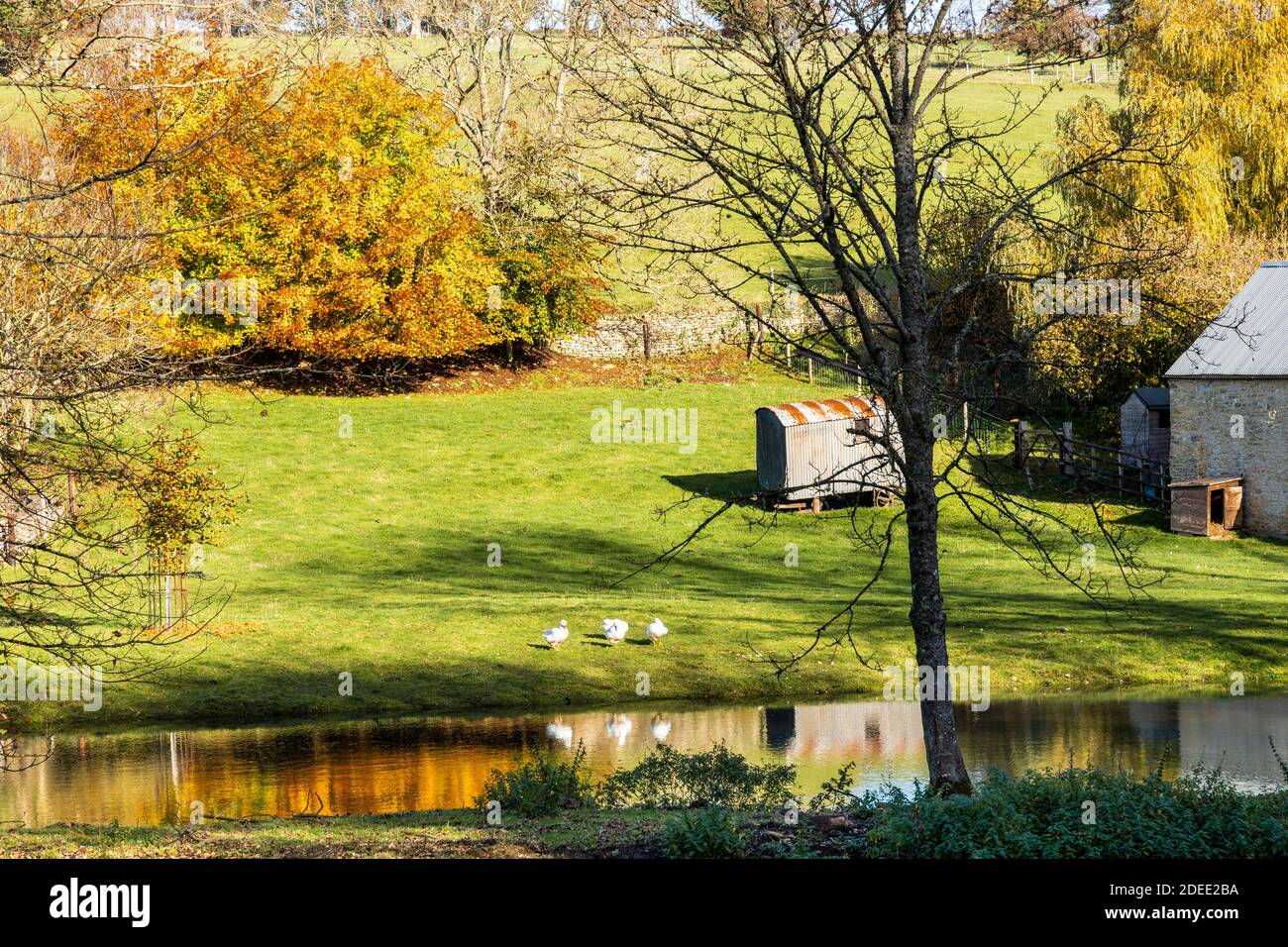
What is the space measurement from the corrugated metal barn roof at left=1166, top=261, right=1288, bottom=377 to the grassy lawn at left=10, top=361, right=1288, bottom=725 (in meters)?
4.76

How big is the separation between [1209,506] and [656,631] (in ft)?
66.1

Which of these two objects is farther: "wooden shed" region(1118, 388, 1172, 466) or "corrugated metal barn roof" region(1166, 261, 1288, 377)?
"wooden shed" region(1118, 388, 1172, 466)

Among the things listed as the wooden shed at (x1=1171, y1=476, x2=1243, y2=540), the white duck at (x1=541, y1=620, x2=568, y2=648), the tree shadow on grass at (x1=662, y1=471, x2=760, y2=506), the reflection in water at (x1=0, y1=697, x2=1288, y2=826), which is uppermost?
the tree shadow on grass at (x1=662, y1=471, x2=760, y2=506)

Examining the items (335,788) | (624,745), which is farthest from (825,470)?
(335,788)

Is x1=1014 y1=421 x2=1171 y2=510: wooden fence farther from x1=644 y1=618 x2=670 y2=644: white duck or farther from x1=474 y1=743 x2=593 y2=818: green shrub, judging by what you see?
x1=474 y1=743 x2=593 y2=818: green shrub

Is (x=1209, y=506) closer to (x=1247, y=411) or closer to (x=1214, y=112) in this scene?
(x=1247, y=411)

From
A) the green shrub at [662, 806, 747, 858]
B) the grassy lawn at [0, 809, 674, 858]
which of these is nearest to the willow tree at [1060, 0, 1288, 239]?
the grassy lawn at [0, 809, 674, 858]

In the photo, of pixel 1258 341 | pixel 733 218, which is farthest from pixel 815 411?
pixel 733 218

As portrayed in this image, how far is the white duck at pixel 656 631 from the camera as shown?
26.2 metres

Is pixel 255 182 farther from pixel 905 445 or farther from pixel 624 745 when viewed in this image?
pixel 905 445

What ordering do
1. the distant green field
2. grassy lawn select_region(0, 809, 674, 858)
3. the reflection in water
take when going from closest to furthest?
1. grassy lawn select_region(0, 809, 674, 858)
2. the reflection in water
3. the distant green field

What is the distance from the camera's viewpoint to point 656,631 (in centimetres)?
2614

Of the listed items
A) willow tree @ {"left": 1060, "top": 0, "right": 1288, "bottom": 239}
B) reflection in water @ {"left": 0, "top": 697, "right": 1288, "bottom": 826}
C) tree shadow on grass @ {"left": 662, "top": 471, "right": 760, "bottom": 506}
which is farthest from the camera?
willow tree @ {"left": 1060, "top": 0, "right": 1288, "bottom": 239}

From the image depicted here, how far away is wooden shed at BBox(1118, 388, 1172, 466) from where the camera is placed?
43344 mm
